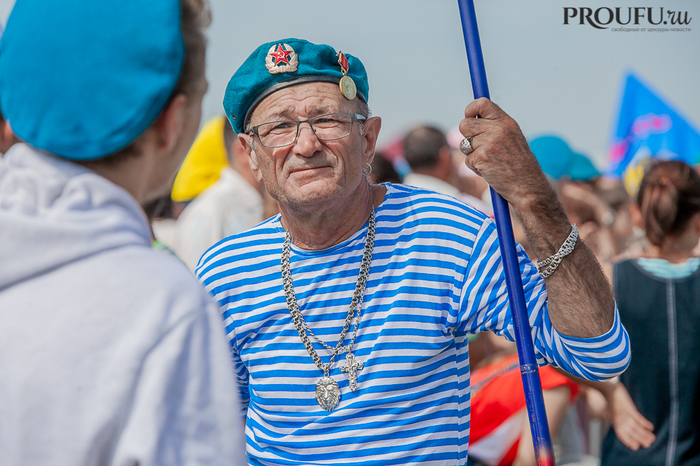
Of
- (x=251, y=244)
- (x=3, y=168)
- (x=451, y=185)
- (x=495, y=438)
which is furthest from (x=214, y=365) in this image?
(x=451, y=185)

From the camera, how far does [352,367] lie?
203 centimetres

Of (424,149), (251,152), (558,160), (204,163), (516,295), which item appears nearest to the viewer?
(516,295)

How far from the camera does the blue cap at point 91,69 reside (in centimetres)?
104

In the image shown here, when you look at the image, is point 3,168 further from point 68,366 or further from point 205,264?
point 205,264

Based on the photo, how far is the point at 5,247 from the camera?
1010 mm

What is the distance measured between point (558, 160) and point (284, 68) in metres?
4.36

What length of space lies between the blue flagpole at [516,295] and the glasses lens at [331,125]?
1.56ft

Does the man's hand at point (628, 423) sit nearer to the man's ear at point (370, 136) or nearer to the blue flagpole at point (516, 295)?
→ the blue flagpole at point (516, 295)

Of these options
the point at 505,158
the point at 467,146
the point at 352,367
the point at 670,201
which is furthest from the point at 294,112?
the point at 670,201

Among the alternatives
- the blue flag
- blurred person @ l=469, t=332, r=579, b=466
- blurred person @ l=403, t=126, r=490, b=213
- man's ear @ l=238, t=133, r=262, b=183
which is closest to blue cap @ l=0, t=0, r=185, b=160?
man's ear @ l=238, t=133, r=262, b=183

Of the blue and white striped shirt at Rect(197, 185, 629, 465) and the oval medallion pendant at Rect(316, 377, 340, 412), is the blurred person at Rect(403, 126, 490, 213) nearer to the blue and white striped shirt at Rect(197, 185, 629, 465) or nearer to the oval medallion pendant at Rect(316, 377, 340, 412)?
the blue and white striped shirt at Rect(197, 185, 629, 465)

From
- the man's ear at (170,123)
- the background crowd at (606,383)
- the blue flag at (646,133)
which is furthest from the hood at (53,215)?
the blue flag at (646,133)

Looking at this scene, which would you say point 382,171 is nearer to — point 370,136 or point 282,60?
point 370,136

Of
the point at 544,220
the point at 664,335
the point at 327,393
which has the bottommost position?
the point at 664,335
